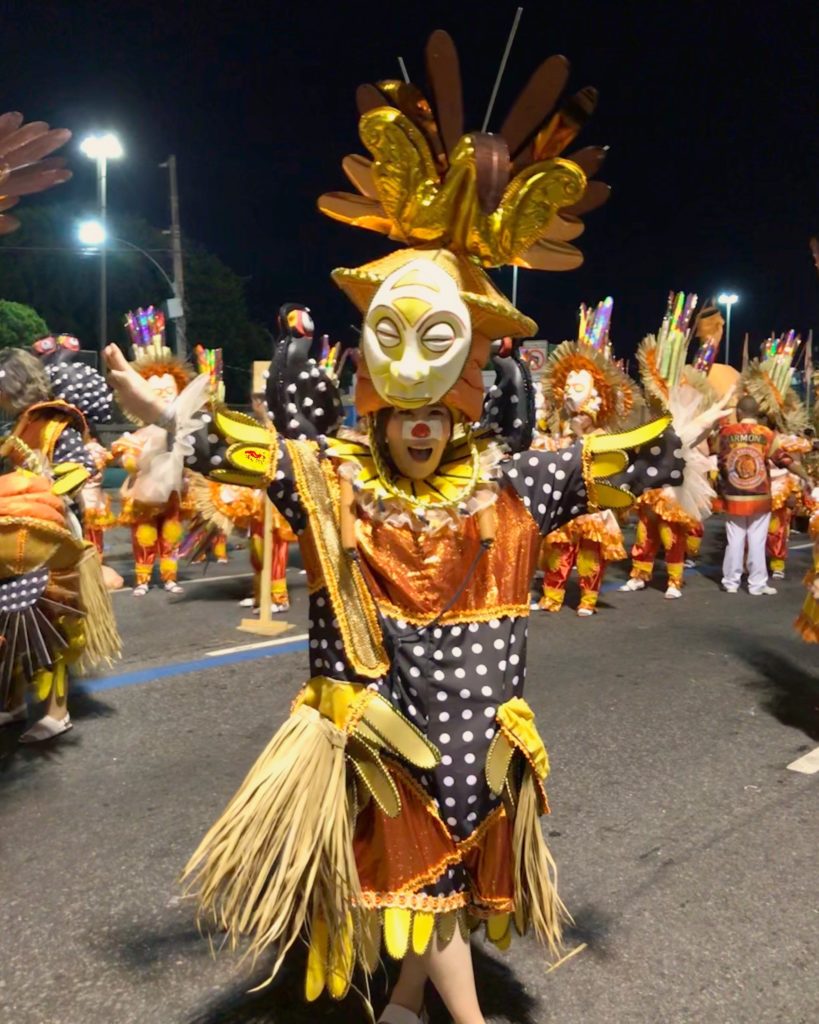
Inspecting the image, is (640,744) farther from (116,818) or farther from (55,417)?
(55,417)

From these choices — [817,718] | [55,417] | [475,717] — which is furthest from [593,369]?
[475,717]

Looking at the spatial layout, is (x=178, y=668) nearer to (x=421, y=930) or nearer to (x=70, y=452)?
(x=70, y=452)

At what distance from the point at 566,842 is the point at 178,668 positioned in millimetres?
3212

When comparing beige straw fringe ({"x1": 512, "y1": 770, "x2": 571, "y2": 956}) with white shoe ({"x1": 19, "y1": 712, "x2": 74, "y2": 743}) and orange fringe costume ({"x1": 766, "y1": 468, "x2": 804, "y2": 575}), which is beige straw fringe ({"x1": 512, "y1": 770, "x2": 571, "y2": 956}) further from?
orange fringe costume ({"x1": 766, "y1": 468, "x2": 804, "y2": 575})

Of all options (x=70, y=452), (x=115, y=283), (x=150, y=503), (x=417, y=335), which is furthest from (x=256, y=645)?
(x=115, y=283)

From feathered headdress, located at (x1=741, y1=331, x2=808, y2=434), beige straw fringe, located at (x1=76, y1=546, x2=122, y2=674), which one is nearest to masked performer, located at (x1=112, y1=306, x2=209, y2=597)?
beige straw fringe, located at (x1=76, y1=546, x2=122, y2=674)

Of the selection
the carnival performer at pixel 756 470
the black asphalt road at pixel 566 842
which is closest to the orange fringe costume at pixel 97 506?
the black asphalt road at pixel 566 842

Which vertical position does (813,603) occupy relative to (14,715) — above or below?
above

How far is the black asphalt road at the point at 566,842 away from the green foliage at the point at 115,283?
27.2 metres

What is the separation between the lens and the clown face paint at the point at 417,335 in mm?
2096

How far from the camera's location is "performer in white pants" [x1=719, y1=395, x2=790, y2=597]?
879 centimetres

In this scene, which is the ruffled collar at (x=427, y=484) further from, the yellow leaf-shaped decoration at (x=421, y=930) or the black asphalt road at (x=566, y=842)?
the black asphalt road at (x=566, y=842)

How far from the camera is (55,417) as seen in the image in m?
4.38

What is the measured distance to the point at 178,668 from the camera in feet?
19.3
